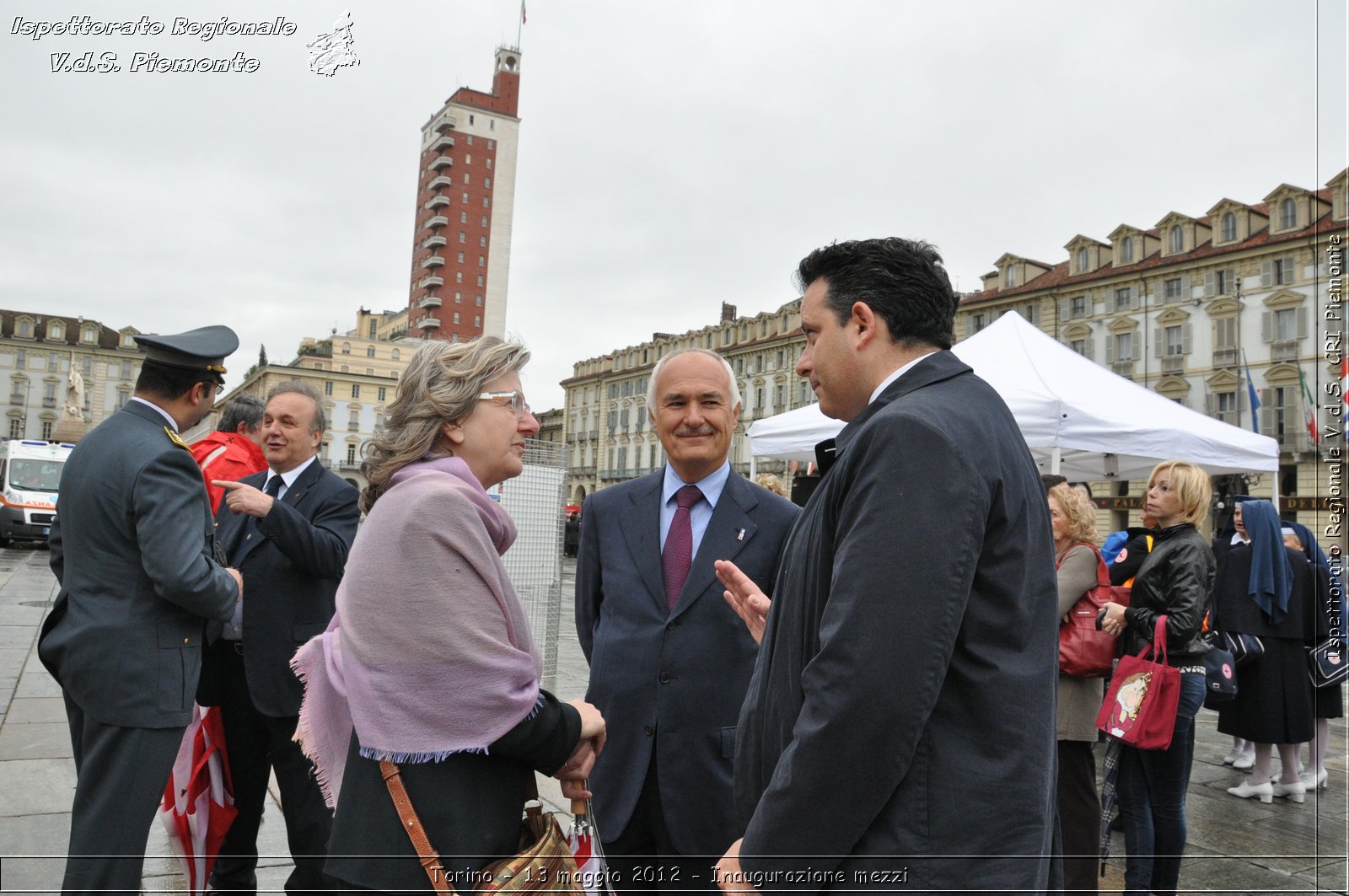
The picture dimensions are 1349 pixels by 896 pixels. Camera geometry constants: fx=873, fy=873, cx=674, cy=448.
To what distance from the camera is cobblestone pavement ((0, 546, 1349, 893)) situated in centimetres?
368

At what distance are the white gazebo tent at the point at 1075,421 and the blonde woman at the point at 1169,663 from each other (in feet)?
8.24

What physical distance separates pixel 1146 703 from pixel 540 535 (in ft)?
19.2

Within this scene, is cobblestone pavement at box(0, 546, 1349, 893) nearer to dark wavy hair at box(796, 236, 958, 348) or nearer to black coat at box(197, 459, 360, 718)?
black coat at box(197, 459, 360, 718)

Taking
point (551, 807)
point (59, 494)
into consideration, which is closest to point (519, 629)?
point (59, 494)

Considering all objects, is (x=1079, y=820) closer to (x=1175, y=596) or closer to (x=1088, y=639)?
(x=1088, y=639)

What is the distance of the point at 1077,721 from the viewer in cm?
393

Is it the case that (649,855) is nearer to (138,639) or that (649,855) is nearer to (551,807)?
(138,639)

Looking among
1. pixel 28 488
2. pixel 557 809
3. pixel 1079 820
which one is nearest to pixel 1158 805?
pixel 1079 820

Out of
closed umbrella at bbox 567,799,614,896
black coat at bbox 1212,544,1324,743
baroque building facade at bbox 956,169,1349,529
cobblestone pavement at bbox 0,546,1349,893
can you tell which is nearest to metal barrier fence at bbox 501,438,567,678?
cobblestone pavement at bbox 0,546,1349,893

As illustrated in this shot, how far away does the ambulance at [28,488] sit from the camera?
71.4 feet

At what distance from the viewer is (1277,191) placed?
39438 millimetres

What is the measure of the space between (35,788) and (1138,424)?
759 centimetres

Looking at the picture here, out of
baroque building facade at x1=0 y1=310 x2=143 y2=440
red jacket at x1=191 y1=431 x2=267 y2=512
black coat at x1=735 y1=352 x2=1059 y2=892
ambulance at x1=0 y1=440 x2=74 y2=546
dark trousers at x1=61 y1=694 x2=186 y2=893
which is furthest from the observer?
baroque building facade at x1=0 y1=310 x2=143 y2=440

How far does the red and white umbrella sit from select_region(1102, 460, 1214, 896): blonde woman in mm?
3719
